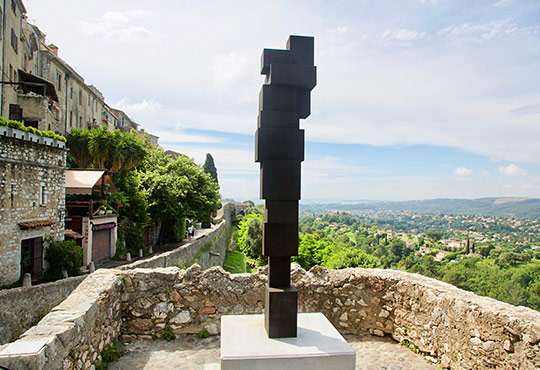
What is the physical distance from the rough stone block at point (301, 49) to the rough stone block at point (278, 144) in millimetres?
960

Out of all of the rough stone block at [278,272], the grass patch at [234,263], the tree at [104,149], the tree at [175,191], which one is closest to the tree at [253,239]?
the grass patch at [234,263]

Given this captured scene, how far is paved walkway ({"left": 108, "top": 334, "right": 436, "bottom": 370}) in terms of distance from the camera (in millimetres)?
5117

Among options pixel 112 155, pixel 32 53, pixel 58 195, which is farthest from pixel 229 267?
pixel 32 53

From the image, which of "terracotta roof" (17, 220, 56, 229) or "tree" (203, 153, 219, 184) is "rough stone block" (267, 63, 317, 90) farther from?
"tree" (203, 153, 219, 184)

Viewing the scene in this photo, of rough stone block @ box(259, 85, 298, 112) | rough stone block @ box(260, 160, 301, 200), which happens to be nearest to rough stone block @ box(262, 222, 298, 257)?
rough stone block @ box(260, 160, 301, 200)

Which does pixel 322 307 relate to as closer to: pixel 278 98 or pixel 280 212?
pixel 280 212

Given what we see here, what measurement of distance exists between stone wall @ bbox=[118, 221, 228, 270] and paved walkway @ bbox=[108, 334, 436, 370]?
1081 centimetres

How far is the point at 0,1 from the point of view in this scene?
2148 cm

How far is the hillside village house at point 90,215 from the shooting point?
19844mm

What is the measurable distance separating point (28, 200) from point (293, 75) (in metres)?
14.7

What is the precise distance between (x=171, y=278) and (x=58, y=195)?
45.0 ft

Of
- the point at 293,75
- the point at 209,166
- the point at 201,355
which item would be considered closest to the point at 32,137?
the point at 201,355

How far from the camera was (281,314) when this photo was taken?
432 centimetres

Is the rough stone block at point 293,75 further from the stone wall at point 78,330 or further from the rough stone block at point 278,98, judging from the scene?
the stone wall at point 78,330
